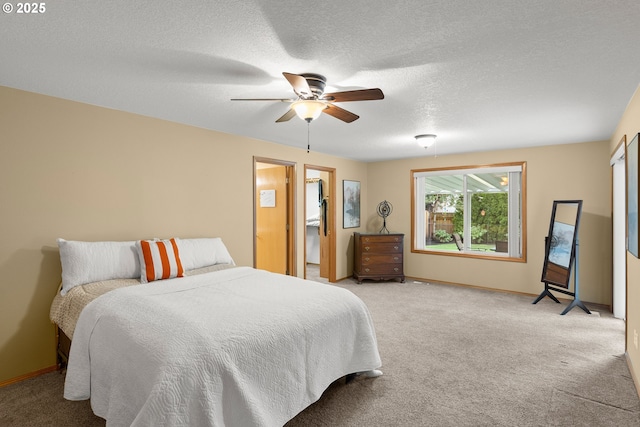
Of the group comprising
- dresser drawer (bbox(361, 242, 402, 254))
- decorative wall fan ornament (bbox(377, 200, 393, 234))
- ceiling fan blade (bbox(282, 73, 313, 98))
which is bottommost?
dresser drawer (bbox(361, 242, 402, 254))

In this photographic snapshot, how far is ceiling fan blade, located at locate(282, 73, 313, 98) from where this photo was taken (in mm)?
1969

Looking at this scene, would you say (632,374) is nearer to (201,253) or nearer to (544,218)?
(544,218)

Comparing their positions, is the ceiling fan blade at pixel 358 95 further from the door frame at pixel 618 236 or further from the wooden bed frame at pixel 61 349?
the door frame at pixel 618 236

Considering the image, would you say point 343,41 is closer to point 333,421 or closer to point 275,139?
point 333,421

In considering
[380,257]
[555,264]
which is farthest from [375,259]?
[555,264]

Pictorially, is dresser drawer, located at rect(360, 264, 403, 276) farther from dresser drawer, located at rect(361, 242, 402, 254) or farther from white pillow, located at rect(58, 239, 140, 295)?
white pillow, located at rect(58, 239, 140, 295)

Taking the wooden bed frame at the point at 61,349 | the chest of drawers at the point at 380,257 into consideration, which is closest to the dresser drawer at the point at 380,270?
the chest of drawers at the point at 380,257

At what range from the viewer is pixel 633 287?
8.89ft

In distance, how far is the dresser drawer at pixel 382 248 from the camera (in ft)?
19.7

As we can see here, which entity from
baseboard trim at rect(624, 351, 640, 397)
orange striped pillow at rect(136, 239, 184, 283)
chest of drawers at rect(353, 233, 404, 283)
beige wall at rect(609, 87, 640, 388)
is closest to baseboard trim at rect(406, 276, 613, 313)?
chest of drawers at rect(353, 233, 404, 283)

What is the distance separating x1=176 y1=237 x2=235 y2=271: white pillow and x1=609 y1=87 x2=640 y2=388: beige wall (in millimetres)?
3586

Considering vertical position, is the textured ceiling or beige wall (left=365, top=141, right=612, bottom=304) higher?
the textured ceiling

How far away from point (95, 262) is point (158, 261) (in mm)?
469

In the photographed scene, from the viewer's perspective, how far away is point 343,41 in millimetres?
1874
